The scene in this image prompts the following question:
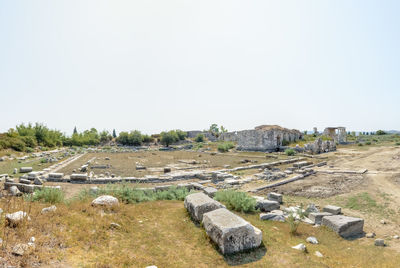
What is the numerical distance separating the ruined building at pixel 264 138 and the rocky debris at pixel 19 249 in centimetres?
3001

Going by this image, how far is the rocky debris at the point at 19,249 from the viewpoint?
11.2 feet

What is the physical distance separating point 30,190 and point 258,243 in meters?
9.33

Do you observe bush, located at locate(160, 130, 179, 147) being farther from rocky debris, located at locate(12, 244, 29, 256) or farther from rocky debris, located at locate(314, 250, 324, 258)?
rocky debris, located at locate(12, 244, 29, 256)

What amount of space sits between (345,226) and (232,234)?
389 cm

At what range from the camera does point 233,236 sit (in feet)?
14.6

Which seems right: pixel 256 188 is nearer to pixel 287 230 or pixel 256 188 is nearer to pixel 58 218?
pixel 287 230

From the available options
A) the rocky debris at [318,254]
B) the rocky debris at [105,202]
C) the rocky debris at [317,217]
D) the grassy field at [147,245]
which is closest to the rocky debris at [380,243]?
the grassy field at [147,245]

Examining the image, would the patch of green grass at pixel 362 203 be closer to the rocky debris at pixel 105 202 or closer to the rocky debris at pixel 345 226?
the rocky debris at pixel 345 226

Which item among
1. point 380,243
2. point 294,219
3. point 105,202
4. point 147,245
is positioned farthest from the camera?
point 294,219

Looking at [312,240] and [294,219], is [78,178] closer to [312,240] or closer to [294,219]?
[294,219]

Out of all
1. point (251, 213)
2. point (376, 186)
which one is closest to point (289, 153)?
point (376, 186)

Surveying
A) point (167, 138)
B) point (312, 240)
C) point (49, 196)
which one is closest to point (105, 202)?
point (49, 196)

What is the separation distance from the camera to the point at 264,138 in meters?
31.2

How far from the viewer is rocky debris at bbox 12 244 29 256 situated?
3408 mm
